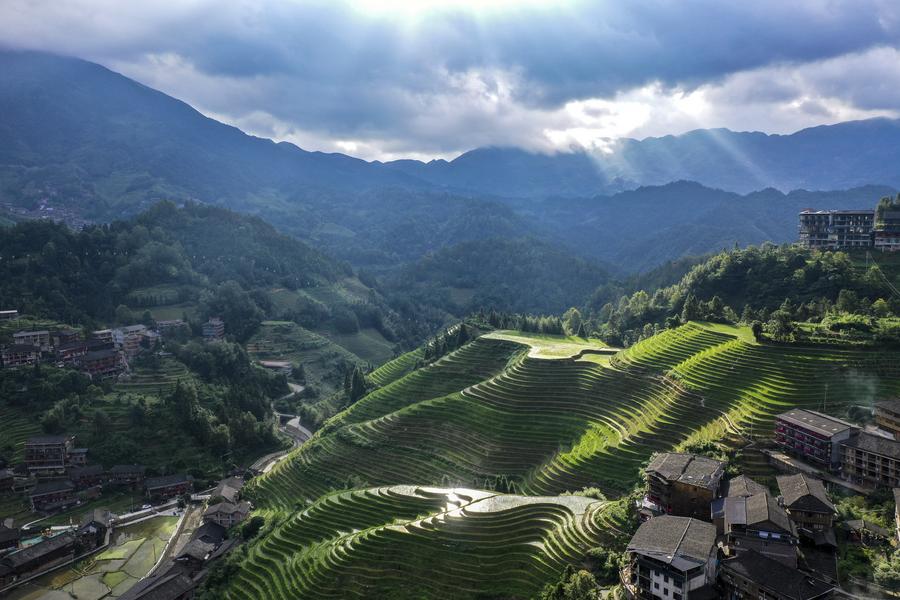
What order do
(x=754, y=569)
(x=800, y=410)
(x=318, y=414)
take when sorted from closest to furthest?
(x=754, y=569), (x=800, y=410), (x=318, y=414)

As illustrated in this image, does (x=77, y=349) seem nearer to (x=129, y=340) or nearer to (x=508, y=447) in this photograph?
(x=129, y=340)

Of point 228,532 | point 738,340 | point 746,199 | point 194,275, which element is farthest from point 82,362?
point 746,199

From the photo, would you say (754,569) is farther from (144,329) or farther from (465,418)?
(144,329)

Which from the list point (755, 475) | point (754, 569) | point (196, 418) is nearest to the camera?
point (754, 569)

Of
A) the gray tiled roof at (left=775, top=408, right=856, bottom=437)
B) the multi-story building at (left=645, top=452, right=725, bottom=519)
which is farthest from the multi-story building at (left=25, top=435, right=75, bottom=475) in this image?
the gray tiled roof at (left=775, top=408, right=856, bottom=437)

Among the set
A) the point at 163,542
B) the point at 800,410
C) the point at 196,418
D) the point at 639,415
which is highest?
the point at 800,410

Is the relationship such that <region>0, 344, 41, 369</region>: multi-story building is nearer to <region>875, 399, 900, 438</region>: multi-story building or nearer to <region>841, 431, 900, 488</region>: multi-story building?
<region>841, 431, 900, 488</region>: multi-story building

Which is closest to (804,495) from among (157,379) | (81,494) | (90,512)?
(90,512)
